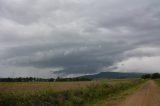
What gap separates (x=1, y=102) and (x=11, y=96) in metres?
1.20

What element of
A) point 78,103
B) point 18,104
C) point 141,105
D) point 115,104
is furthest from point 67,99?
point 18,104

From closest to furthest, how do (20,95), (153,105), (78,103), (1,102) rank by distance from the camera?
(1,102) < (20,95) < (153,105) < (78,103)

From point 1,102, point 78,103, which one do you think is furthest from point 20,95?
point 78,103

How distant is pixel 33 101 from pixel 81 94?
467 inches

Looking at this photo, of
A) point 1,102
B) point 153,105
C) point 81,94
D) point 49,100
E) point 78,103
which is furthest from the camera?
point 81,94

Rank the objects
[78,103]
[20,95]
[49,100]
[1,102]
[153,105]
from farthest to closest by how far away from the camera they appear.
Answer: [78,103] < [153,105] < [49,100] < [20,95] < [1,102]

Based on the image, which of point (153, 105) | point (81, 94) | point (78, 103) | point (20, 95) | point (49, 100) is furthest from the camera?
point (81, 94)

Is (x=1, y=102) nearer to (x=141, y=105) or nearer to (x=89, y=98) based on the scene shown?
(x=141, y=105)

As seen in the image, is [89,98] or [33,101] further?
[89,98]

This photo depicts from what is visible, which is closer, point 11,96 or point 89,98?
point 11,96

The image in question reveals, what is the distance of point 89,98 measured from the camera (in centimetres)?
3597

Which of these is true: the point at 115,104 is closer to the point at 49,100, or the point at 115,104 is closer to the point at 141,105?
the point at 141,105

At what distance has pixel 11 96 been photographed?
22047mm

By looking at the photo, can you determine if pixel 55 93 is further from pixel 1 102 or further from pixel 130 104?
pixel 1 102
